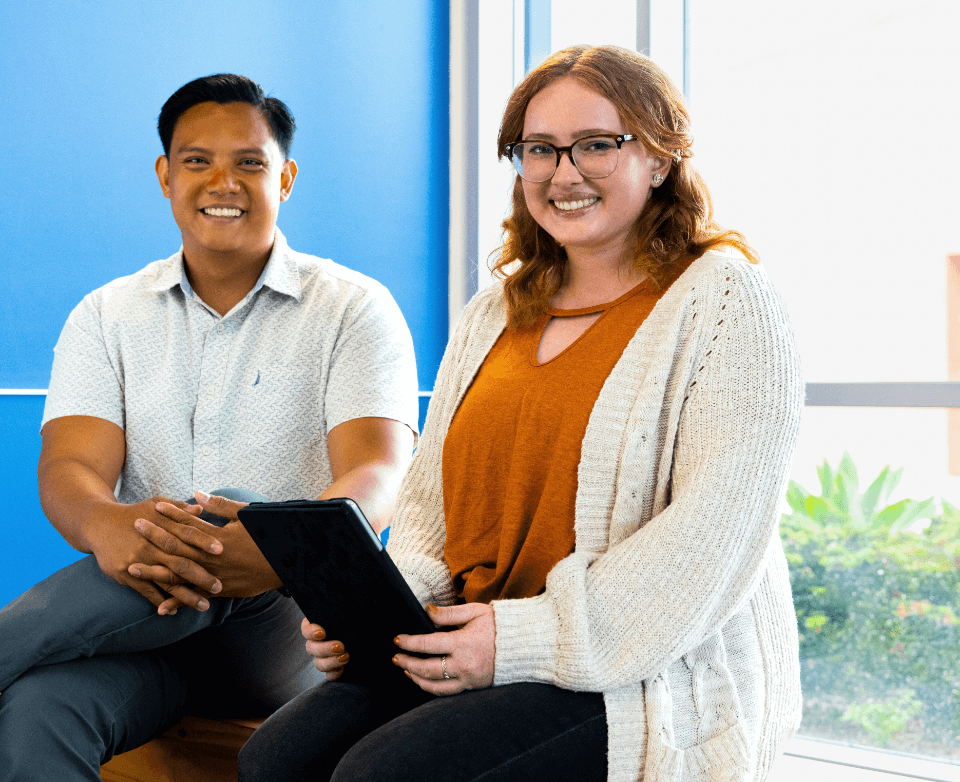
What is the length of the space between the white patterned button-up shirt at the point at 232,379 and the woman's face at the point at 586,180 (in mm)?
584

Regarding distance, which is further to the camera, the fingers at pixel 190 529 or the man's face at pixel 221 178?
the man's face at pixel 221 178

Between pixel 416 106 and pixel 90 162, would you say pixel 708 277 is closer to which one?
pixel 90 162

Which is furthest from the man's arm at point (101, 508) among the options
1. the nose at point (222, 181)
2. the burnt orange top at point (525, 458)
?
the nose at point (222, 181)

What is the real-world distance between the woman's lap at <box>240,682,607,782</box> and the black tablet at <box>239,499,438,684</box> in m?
0.09

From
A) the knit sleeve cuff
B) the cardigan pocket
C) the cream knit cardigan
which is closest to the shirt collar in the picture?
the cream knit cardigan

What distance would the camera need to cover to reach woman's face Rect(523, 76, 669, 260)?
1320mm

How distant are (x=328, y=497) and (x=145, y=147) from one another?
1.30 m

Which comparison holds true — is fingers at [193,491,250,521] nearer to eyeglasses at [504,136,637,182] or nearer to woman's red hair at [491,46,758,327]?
woman's red hair at [491,46,758,327]

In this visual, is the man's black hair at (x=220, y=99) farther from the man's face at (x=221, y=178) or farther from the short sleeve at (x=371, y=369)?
the short sleeve at (x=371, y=369)

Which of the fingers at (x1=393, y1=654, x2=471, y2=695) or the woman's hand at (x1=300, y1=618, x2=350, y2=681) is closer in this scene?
the fingers at (x1=393, y1=654, x2=471, y2=695)

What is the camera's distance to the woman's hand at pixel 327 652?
4.17ft

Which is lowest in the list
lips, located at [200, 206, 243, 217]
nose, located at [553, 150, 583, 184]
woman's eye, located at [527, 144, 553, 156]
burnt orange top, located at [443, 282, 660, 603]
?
burnt orange top, located at [443, 282, 660, 603]

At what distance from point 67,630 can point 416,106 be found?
2.31 m

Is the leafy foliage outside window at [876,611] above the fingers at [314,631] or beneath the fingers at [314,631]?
beneath
